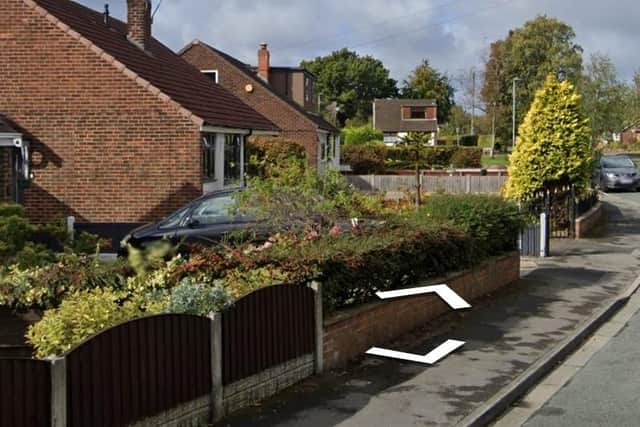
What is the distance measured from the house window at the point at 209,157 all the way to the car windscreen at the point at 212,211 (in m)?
6.01

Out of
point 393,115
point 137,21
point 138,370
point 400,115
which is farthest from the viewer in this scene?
point 393,115

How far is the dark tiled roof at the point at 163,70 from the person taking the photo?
2003 cm

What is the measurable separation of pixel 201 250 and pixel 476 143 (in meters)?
86.1

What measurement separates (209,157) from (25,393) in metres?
16.0

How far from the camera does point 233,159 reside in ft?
77.0

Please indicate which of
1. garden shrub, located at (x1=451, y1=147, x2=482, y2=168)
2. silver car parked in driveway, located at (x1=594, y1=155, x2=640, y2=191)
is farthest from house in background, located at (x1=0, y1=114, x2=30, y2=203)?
garden shrub, located at (x1=451, y1=147, x2=482, y2=168)

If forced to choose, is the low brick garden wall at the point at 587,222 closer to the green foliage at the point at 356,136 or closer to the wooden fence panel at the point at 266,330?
the wooden fence panel at the point at 266,330

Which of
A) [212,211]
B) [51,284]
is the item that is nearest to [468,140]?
[212,211]

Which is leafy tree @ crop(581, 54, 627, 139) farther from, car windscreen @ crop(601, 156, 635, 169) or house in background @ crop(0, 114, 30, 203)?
house in background @ crop(0, 114, 30, 203)

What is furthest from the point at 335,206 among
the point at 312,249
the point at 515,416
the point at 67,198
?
the point at 67,198

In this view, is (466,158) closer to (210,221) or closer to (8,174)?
(8,174)

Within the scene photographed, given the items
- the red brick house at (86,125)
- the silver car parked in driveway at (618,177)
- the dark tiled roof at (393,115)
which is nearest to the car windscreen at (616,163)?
the silver car parked in driveway at (618,177)

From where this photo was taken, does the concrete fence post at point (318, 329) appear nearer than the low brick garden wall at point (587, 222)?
Yes

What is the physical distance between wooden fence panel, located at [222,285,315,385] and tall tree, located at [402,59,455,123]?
100451mm
